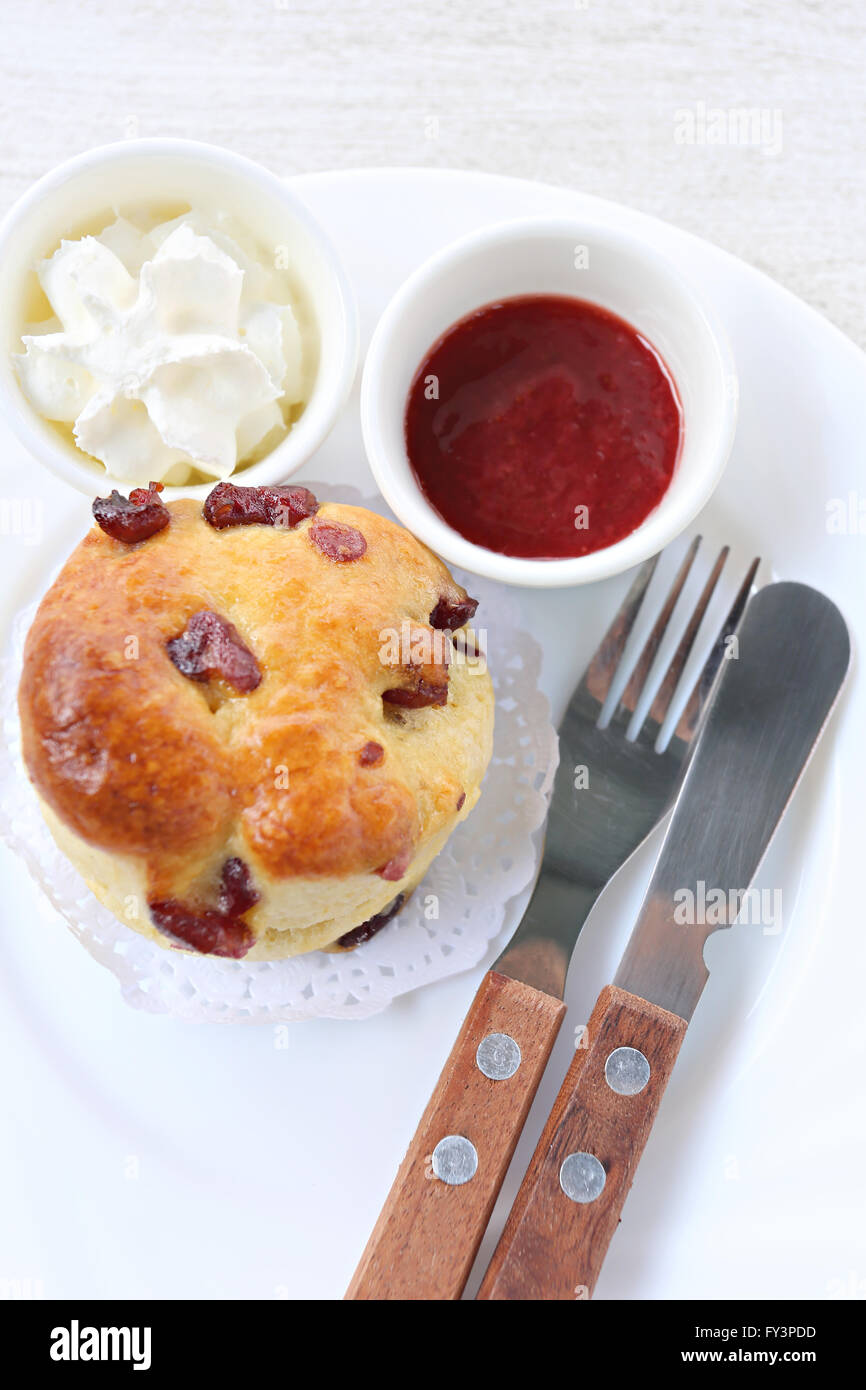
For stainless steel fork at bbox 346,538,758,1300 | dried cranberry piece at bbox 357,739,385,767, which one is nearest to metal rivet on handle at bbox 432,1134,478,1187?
stainless steel fork at bbox 346,538,758,1300

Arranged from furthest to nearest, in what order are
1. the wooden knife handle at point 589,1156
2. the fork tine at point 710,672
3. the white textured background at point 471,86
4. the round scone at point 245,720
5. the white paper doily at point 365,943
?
the white textured background at point 471,86, the fork tine at point 710,672, the white paper doily at point 365,943, the wooden knife handle at point 589,1156, the round scone at point 245,720

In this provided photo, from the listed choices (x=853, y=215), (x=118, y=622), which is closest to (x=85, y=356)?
(x=118, y=622)

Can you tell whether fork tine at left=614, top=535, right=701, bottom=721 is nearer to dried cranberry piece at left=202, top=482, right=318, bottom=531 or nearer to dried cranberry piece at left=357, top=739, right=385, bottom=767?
dried cranberry piece at left=357, top=739, right=385, bottom=767

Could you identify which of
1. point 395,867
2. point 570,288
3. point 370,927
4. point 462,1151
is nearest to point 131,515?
point 395,867

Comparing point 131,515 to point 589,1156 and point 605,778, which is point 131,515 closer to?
point 605,778

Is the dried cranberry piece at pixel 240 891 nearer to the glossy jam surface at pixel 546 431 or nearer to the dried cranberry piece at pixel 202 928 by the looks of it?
the dried cranberry piece at pixel 202 928

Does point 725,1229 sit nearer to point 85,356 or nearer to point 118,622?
point 118,622

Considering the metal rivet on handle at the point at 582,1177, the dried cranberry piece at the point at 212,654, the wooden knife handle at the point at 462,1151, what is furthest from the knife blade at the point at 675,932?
the dried cranberry piece at the point at 212,654
